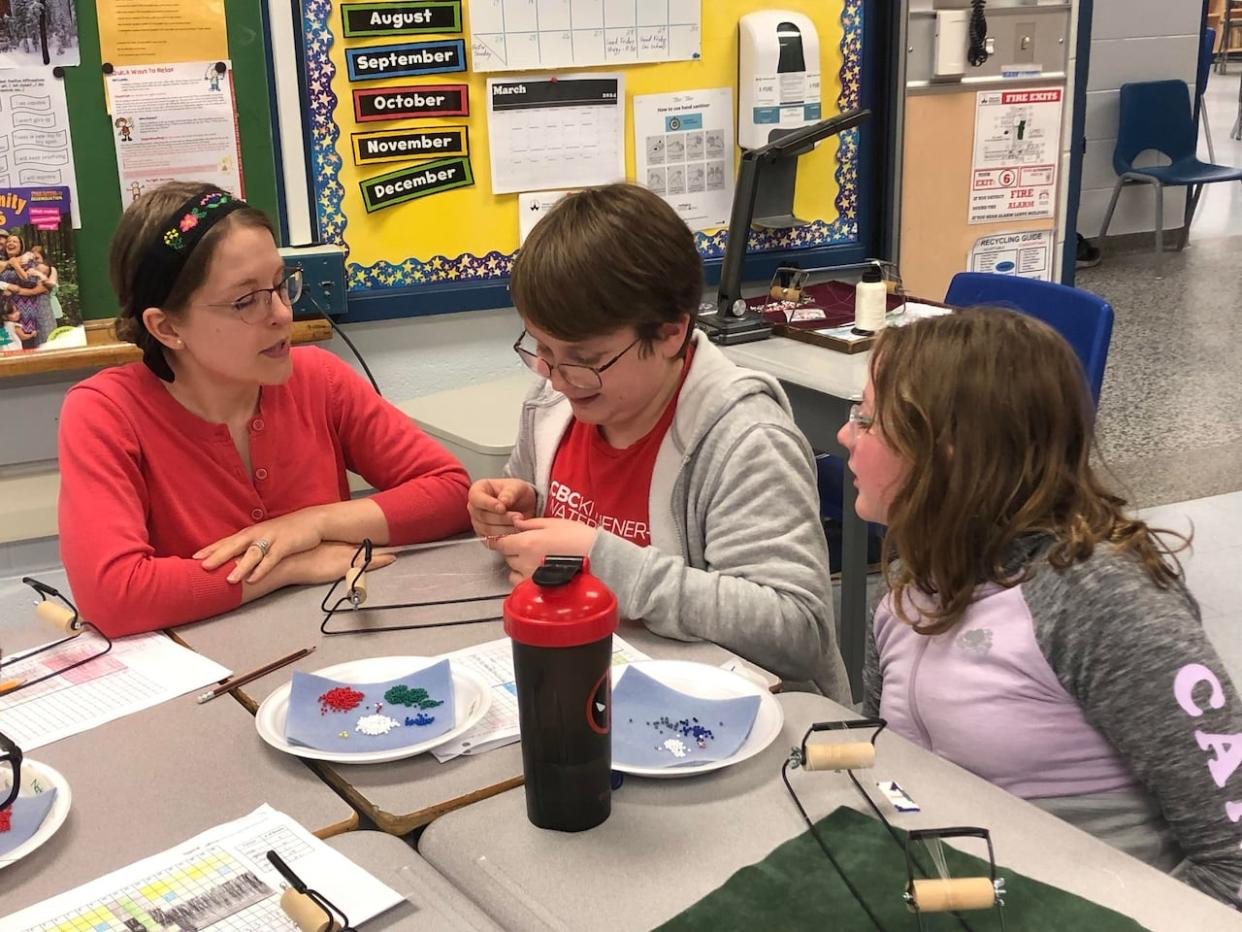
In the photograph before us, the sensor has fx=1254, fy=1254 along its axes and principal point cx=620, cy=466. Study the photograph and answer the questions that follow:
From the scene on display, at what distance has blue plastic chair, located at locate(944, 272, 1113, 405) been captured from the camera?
227 cm

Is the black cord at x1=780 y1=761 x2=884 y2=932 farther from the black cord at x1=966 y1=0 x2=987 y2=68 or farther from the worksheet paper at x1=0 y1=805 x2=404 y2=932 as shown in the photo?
the black cord at x1=966 y1=0 x2=987 y2=68

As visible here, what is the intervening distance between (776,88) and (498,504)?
72.7 inches

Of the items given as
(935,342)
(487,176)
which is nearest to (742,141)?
(487,176)

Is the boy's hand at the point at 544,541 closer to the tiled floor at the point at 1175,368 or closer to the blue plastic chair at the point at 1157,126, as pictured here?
the tiled floor at the point at 1175,368

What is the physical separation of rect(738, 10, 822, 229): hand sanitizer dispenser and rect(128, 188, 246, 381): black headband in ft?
5.74

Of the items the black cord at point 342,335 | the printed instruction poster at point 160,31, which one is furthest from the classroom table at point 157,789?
the printed instruction poster at point 160,31

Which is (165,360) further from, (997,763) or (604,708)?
(997,763)

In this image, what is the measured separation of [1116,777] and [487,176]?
7.16 ft

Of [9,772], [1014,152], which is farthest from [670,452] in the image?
[1014,152]

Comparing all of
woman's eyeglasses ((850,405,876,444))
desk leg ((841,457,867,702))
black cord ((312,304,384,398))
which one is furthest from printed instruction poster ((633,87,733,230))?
woman's eyeglasses ((850,405,876,444))

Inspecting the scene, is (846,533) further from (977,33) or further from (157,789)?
(157,789)

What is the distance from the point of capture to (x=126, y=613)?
1536 mm

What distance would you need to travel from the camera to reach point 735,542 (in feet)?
4.98

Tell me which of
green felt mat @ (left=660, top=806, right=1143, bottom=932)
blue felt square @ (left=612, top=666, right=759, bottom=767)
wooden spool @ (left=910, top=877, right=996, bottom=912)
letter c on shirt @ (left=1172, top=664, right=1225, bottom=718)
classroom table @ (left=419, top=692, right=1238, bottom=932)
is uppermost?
letter c on shirt @ (left=1172, top=664, right=1225, bottom=718)
